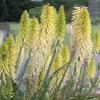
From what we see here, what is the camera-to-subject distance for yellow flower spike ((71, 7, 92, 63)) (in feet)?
10.8

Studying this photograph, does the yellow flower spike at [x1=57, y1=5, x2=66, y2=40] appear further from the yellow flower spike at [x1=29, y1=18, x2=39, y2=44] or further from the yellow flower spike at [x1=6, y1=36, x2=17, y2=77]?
the yellow flower spike at [x1=6, y1=36, x2=17, y2=77]

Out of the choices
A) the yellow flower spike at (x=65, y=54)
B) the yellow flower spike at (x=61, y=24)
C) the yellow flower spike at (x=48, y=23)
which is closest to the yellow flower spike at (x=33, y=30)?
the yellow flower spike at (x=48, y=23)

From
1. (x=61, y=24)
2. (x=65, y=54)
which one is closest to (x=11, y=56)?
(x=61, y=24)

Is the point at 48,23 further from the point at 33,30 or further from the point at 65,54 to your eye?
the point at 65,54

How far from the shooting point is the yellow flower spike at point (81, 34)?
10.8 feet

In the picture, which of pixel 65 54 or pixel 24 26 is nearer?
pixel 24 26

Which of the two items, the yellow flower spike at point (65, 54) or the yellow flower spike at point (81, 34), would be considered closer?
the yellow flower spike at point (81, 34)

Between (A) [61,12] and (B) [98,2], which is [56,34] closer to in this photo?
(A) [61,12]

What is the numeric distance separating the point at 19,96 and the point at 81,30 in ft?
2.17

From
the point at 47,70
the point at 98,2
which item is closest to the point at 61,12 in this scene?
the point at 47,70

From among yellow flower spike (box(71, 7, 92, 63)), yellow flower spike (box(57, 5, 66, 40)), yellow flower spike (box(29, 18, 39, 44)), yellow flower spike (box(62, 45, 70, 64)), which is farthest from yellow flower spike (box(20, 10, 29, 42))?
yellow flower spike (box(62, 45, 70, 64))

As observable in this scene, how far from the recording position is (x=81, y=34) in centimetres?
332

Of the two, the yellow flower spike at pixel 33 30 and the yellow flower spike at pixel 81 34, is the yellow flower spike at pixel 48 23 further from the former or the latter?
the yellow flower spike at pixel 81 34

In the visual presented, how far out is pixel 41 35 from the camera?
329 cm
